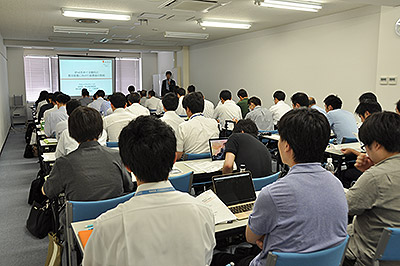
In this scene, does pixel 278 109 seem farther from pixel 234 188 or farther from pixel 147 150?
pixel 147 150

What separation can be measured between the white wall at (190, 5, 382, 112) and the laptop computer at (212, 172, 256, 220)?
4.76 meters

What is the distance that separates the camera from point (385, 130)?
1.89 m

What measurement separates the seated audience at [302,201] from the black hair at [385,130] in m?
0.59

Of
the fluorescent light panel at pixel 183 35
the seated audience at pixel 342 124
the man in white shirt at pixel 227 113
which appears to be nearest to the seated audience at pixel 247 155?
the seated audience at pixel 342 124

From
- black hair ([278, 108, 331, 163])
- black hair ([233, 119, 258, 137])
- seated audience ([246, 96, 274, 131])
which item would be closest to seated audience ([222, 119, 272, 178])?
black hair ([233, 119, 258, 137])

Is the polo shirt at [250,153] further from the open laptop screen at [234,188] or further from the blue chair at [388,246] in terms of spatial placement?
the blue chair at [388,246]

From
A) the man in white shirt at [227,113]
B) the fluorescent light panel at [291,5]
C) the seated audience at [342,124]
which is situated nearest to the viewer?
the seated audience at [342,124]

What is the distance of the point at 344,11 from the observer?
21.3 feet

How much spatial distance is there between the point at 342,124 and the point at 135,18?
461 centimetres

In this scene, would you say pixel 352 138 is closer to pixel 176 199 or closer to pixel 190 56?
pixel 176 199

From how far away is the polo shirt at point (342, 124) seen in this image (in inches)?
191

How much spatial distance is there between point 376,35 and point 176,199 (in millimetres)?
5991

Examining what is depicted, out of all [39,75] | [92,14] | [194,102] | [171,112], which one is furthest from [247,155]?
[39,75]

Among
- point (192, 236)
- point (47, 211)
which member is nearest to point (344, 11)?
point (47, 211)
